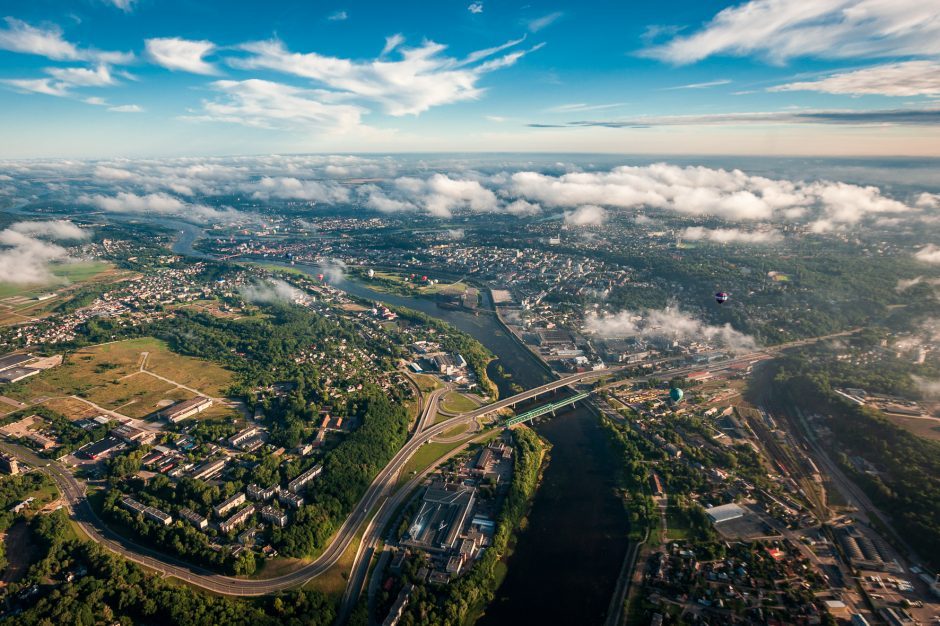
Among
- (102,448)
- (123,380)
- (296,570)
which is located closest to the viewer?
(296,570)

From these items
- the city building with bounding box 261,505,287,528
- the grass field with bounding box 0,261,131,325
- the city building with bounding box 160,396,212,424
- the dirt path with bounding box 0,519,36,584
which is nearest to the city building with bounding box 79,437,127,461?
the city building with bounding box 160,396,212,424

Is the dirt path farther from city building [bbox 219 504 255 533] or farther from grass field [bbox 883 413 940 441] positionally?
grass field [bbox 883 413 940 441]

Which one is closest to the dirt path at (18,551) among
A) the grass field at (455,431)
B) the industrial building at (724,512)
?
the grass field at (455,431)

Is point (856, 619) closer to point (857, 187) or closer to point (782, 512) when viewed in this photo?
point (782, 512)

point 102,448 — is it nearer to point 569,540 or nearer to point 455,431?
point 455,431

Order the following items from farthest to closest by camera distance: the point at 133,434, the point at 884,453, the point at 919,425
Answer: the point at 919,425 < the point at 133,434 < the point at 884,453

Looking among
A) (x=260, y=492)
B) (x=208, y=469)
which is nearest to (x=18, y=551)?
(x=208, y=469)

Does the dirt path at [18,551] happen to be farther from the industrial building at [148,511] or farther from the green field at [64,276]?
the green field at [64,276]
